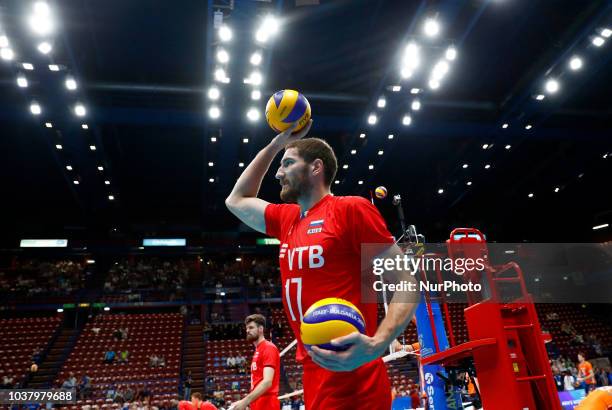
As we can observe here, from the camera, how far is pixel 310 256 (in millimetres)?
2186

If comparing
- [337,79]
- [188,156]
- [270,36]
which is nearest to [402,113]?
[337,79]

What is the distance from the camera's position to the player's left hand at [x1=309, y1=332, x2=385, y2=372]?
1615 mm

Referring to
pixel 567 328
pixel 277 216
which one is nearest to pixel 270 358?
pixel 277 216

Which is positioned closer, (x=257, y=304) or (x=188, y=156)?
(x=188, y=156)

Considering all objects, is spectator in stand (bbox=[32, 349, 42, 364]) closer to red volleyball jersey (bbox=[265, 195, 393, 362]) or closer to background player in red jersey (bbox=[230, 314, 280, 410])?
background player in red jersey (bbox=[230, 314, 280, 410])

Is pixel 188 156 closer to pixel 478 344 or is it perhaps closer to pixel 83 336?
pixel 83 336

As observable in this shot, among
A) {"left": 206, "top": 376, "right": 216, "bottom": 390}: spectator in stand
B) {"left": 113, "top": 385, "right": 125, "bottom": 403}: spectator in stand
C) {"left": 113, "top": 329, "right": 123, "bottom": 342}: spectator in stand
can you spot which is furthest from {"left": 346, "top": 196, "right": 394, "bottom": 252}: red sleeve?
{"left": 113, "top": 329, "right": 123, "bottom": 342}: spectator in stand

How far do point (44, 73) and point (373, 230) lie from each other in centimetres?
1489

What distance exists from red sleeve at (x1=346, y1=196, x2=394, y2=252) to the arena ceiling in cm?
1085

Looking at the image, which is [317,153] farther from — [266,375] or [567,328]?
[567,328]

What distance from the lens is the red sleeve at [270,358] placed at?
4883mm

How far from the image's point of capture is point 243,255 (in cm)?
3256

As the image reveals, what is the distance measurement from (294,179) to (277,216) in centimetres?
32

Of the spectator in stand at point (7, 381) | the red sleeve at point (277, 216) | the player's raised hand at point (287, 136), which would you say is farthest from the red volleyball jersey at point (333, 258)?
the spectator in stand at point (7, 381)
